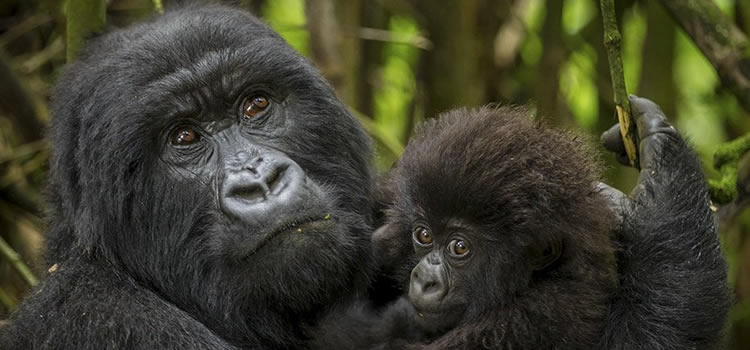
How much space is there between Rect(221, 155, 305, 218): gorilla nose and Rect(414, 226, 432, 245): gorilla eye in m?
0.41

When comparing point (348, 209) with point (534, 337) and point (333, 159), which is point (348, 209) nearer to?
point (333, 159)

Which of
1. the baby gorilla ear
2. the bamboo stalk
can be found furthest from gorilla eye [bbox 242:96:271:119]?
the bamboo stalk

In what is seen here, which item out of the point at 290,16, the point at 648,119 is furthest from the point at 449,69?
the point at 648,119

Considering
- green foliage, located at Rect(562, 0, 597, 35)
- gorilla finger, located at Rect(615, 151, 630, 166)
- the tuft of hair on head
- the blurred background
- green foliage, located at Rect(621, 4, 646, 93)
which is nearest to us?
the tuft of hair on head

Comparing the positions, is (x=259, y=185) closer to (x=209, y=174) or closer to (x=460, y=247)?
(x=209, y=174)

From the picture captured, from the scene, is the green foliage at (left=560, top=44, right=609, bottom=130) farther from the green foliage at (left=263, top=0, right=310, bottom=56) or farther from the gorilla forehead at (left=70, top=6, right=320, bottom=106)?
the gorilla forehead at (left=70, top=6, right=320, bottom=106)

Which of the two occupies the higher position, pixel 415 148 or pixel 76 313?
pixel 76 313

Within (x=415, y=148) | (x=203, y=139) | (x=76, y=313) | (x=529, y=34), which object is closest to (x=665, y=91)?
(x=529, y=34)

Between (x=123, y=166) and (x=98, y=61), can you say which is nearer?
(x=123, y=166)

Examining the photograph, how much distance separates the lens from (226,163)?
351cm

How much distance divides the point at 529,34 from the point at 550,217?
13.5 feet

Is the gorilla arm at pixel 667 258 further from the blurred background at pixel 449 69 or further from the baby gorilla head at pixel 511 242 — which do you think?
the blurred background at pixel 449 69

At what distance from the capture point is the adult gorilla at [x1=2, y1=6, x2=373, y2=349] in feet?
11.1

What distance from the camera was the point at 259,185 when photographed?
3.36 m
